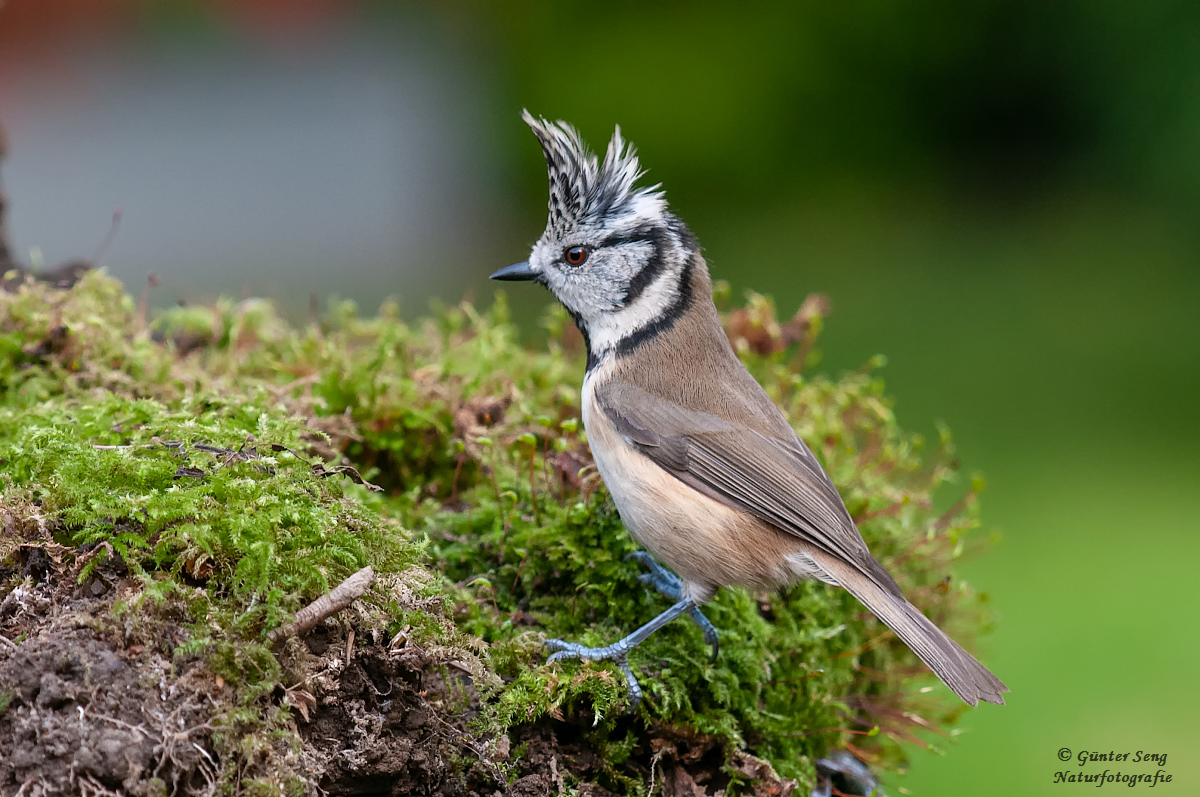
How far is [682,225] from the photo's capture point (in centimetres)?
362

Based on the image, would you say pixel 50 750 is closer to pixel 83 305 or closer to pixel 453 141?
pixel 83 305

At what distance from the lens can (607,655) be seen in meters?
2.87

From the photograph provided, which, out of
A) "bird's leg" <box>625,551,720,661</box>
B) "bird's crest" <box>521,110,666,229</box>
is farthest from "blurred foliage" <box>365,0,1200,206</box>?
"bird's leg" <box>625,551,720,661</box>

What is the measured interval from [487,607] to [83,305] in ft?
7.21

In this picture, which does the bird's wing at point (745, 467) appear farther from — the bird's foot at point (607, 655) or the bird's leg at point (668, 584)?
the bird's foot at point (607, 655)

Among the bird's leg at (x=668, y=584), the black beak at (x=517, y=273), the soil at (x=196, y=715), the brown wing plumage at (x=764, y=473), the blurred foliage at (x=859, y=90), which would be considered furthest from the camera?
the blurred foliage at (x=859, y=90)

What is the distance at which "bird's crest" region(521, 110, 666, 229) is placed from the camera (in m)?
3.51

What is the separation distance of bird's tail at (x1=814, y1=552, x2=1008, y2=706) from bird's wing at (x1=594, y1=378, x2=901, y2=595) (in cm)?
3

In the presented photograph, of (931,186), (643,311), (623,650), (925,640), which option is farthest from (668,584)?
(931,186)

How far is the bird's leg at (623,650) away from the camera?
9.21ft

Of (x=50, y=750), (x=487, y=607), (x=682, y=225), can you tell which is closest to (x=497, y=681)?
(x=487, y=607)

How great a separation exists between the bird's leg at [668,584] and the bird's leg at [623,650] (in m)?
0.17

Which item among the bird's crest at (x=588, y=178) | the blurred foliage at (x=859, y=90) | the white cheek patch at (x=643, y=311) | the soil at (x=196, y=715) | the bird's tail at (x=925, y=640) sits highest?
the blurred foliage at (x=859, y=90)

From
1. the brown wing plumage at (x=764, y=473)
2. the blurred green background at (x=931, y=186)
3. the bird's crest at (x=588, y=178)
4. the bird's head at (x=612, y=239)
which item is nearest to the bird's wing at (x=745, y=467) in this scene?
the brown wing plumage at (x=764, y=473)
